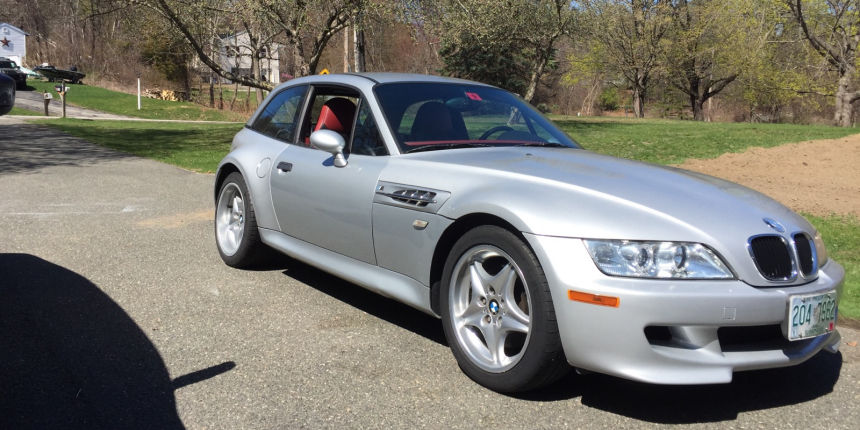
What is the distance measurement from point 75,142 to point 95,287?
1380 cm

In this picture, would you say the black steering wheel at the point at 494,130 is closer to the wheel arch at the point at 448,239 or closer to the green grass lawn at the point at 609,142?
the wheel arch at the point at 448,239

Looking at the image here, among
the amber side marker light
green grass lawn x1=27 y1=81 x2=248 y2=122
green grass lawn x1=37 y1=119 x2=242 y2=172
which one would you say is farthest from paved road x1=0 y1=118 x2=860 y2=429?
green grass lawn x1=27 y1=81 x2=248 y2=122

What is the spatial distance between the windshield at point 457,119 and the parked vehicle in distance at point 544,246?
1 centimetres

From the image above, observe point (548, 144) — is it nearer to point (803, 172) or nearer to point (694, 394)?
point (694, 394)

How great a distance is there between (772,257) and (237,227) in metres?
3.99

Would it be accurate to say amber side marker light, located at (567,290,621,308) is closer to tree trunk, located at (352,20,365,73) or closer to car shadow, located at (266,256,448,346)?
car shadow, located at (266,256,448,346)

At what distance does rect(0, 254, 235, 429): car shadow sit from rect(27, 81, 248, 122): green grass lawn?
3080 centimetres

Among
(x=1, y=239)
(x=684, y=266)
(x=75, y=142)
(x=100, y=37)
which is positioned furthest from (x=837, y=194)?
(x=100, y=37)

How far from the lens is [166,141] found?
63.9 ft

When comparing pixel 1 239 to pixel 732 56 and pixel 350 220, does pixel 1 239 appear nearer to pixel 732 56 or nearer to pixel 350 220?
pixel 350 220

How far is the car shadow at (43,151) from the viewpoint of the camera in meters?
12.8

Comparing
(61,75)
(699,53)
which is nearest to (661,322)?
(699,53)

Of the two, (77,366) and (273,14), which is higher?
(273,14)

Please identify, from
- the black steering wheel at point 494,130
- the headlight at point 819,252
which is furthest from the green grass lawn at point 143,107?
the headlight at point 819,252
